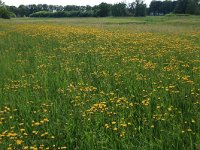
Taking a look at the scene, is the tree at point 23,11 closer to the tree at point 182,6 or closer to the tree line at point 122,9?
the tree line at point 122,9

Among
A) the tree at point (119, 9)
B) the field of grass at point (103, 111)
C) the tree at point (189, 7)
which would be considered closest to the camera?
the field of grass at point (103, 111)

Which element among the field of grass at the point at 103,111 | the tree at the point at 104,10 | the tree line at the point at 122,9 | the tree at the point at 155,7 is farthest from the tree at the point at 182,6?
the field of grass at the point at 103,111

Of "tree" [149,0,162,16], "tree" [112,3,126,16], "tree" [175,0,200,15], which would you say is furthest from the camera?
"tree" [149,0,162,16]

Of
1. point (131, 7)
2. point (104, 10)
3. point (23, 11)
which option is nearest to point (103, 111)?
point (104, 10)

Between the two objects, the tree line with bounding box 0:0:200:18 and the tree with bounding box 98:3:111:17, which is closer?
the tree line with bounding box 0:0:200:18

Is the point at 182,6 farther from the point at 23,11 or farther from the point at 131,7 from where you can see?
the point at 23,11

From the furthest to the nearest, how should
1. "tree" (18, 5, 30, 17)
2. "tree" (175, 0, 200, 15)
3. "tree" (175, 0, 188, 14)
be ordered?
"tree" (18, 5, 30, 17) → "tree" (175, 0, 188, 14) → "tree" (175, 0, 200, 15)

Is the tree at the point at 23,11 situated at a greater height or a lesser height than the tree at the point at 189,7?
lesser

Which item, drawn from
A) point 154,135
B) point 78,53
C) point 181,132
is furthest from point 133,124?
point 78,53

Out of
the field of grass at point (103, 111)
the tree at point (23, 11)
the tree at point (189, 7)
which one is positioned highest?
the field of grass at point (103, 111)

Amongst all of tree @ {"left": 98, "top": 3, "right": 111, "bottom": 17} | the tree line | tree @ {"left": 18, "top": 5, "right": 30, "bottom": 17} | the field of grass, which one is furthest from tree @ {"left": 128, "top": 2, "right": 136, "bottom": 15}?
the field of grass

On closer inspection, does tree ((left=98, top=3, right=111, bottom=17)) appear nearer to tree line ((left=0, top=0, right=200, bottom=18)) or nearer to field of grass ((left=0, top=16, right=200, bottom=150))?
tree line ((left=0, top=0, right=200, bottom=18))

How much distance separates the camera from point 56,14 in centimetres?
11325

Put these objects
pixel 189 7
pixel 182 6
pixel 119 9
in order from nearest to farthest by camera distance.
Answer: pixel 189 7, pixel 182 6, pixel 119 9
